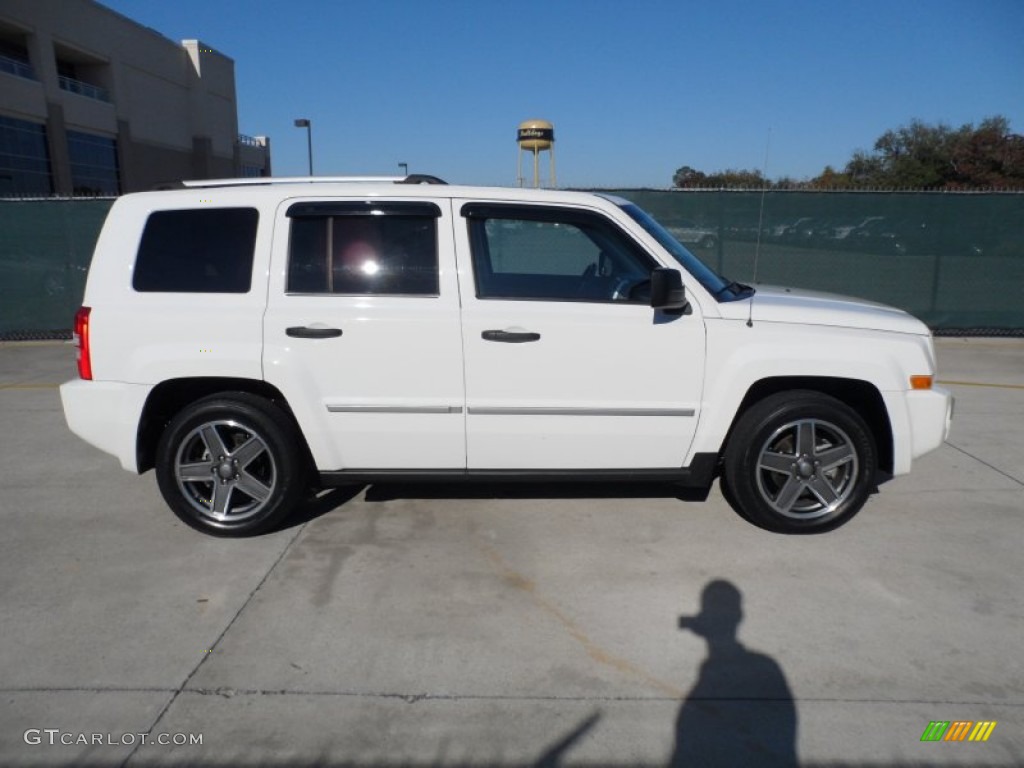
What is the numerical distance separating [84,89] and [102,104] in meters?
1.10

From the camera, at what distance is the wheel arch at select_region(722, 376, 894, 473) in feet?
14.0

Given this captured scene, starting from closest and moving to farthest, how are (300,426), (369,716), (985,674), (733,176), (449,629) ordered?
(369,716)
(985,674)
(449,629)
(300,426)
(733,176)

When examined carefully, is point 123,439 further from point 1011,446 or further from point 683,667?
point 1011,446

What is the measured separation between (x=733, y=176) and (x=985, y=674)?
27.4 m

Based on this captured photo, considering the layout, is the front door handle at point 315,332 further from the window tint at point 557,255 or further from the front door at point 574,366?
the window tint at point 557,255

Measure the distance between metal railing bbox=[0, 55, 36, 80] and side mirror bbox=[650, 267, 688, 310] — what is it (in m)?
40.2

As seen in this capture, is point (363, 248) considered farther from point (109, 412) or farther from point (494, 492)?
point (494, 492)

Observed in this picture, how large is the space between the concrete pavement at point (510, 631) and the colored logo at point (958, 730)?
3 cm

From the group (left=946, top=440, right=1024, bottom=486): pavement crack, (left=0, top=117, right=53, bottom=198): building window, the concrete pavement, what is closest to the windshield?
the concrete pavement

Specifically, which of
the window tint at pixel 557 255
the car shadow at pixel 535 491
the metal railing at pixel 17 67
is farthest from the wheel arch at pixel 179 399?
the metal railing at pixel 17 67

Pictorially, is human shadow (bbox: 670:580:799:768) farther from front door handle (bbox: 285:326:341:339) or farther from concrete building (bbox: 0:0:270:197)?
concrete building (bbox: 0:0:270:197)

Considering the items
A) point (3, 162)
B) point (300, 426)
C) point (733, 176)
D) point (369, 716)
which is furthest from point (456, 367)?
point (3, 162)

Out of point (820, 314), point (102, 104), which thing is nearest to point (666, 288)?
point (820, 314)

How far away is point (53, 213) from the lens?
10680mm
